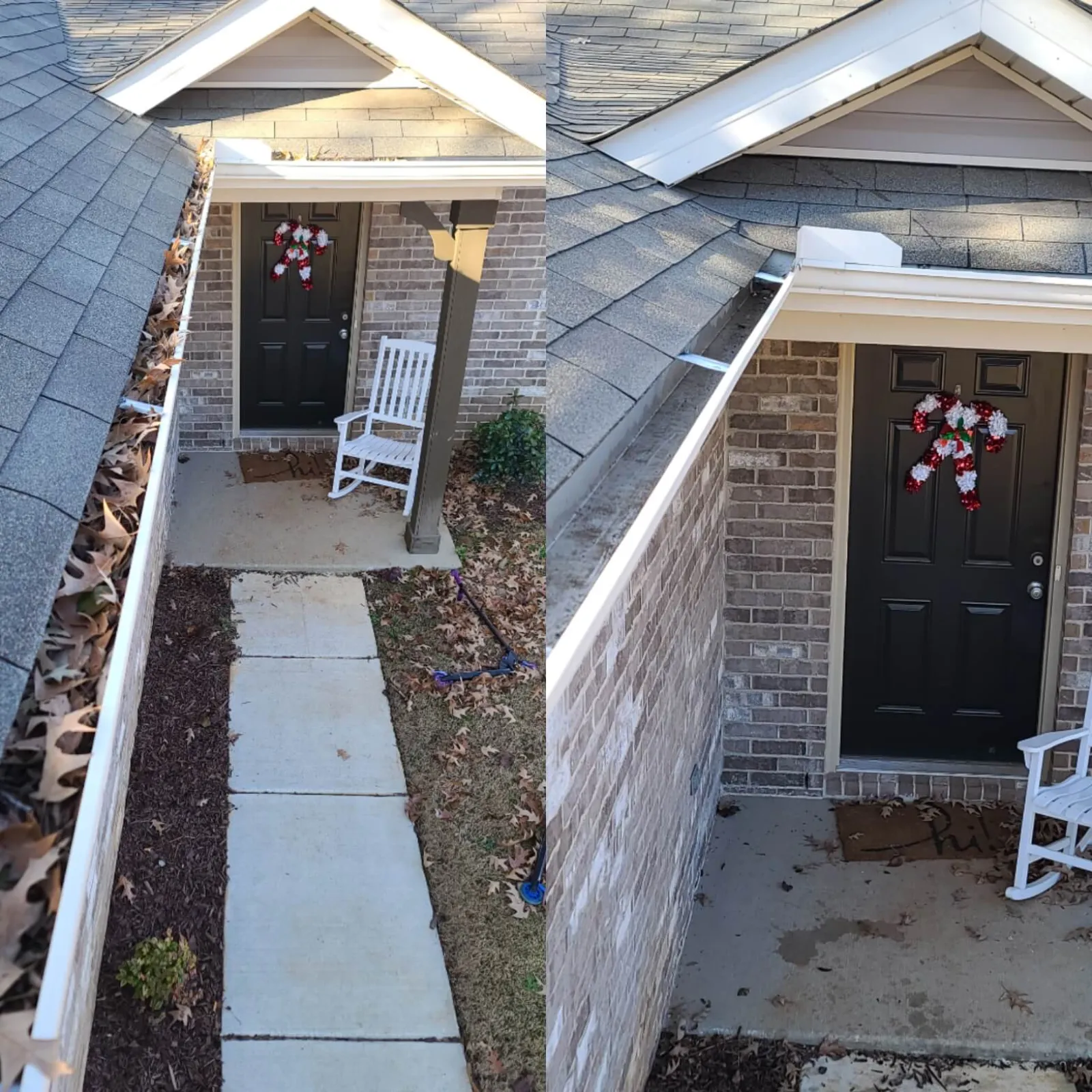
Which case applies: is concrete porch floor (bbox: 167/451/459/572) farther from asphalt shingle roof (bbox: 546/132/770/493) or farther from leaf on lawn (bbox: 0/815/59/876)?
leaf on lawn (bbox: 0/815/59/876)

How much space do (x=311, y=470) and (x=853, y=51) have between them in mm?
6841

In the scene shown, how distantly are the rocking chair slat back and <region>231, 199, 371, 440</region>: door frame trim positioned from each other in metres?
0.28

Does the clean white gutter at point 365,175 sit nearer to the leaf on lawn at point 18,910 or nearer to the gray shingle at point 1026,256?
the gray shingle at point 1026,256

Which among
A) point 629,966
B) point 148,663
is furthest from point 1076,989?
point 148,663

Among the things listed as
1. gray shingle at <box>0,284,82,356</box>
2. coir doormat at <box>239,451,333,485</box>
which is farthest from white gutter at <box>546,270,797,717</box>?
coir doormat at <box>239,451,333,485</box>

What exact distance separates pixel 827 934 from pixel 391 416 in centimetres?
595

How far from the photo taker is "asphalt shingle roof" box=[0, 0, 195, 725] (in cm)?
178

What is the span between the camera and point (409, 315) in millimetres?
10570

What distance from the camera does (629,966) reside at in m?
4.04

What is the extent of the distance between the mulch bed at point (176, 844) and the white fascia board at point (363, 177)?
2.58 meters

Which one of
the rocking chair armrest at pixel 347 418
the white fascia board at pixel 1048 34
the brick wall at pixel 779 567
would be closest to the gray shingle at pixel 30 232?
the white fascia board at pixel 1048 34

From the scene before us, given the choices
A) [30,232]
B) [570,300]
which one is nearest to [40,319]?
[30,232]

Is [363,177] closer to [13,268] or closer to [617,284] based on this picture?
[13,268]

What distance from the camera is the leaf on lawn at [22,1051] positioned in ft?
4.27
